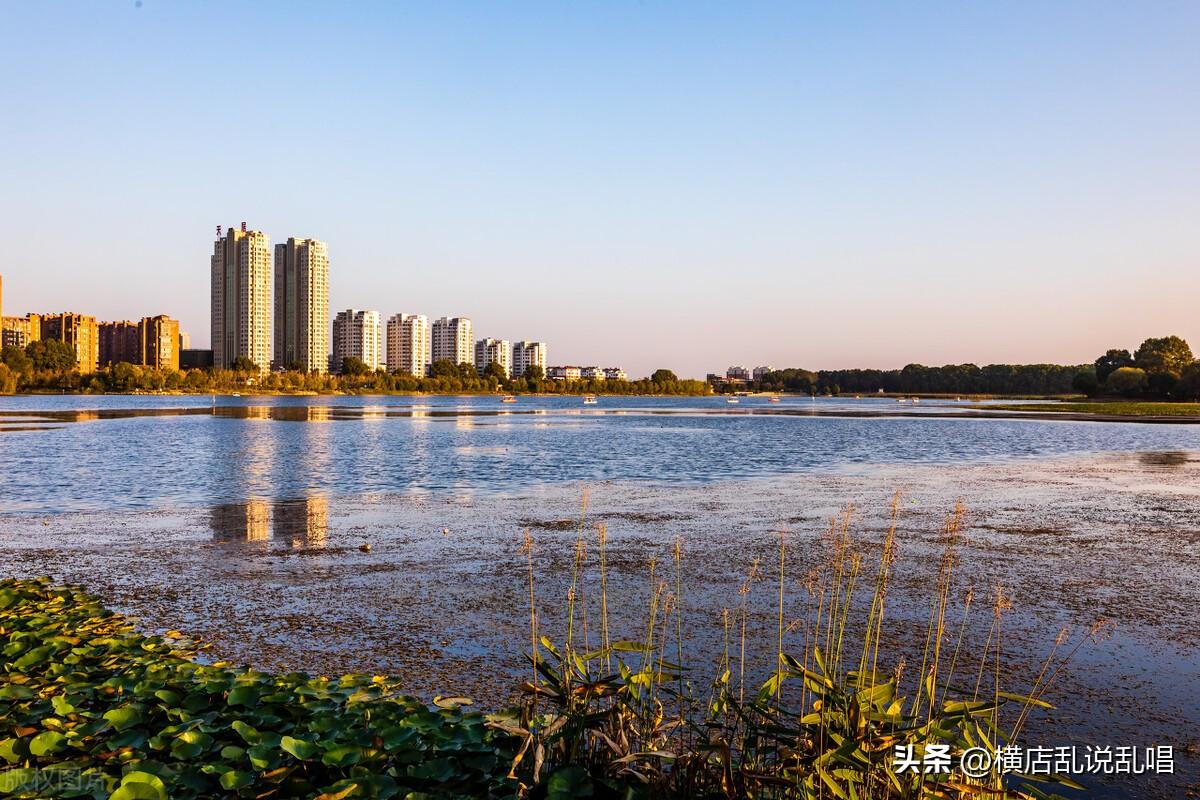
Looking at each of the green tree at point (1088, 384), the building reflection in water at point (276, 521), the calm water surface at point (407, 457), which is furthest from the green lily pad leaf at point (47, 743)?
the green tree at point (1088, 384)

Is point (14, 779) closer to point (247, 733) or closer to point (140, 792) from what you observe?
point (140, 792)

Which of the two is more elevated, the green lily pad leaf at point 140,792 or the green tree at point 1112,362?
the green tree at point 1112,362

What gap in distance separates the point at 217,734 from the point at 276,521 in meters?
13.2

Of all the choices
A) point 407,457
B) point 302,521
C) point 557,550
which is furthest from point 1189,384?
point 302,521

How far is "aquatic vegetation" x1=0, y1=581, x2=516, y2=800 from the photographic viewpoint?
5293mm

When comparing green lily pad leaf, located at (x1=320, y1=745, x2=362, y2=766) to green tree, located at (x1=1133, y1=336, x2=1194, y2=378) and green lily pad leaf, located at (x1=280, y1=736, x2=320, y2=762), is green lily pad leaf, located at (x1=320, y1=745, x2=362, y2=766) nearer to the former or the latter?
green lily pad leaf, located at (x1=280, y1=736, x2=320, y2=762)

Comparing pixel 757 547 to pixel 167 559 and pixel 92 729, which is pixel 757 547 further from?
pixel 92 729

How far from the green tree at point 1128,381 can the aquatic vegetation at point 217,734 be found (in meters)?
168

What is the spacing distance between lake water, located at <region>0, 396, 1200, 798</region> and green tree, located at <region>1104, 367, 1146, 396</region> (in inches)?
5036

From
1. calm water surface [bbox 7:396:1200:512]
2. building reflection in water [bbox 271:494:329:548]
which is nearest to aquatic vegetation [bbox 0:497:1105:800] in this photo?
building reflection in water [bbox 271:494:329:548]

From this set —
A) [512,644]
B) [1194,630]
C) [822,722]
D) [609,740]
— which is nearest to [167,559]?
[512,644]

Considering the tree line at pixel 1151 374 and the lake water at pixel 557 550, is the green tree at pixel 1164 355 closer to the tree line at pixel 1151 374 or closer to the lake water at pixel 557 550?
the tree line at pixel 1151 374

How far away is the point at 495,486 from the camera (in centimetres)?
2612

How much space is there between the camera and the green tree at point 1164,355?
152 m
